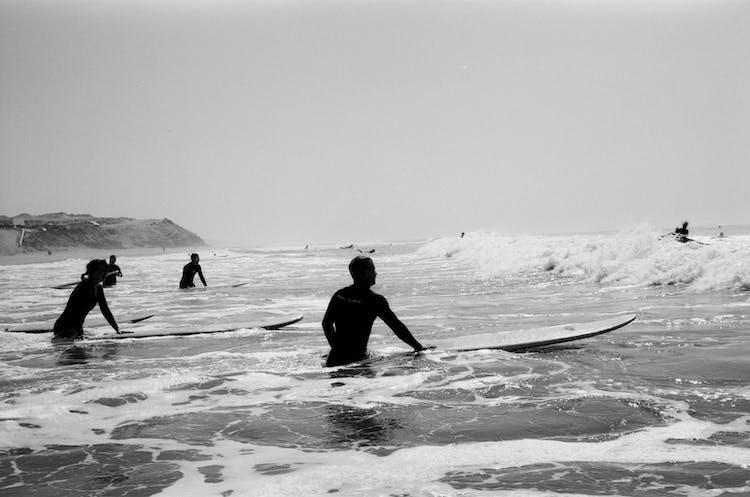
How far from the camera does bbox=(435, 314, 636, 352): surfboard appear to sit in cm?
731

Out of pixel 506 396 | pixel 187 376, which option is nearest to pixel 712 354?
pixel 506 396

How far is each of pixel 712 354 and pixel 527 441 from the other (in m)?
3.90

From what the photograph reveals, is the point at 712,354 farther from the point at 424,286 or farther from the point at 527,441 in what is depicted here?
the point at 424,286

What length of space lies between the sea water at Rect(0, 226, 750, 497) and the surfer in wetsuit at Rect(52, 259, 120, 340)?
1.41 ft

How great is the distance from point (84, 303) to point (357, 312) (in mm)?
5300

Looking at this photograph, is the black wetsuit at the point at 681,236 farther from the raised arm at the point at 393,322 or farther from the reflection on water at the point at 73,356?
the reflection on water at the point at 73,356

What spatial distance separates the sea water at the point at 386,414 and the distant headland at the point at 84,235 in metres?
84.7

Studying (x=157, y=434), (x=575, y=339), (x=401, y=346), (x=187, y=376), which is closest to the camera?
(x=157, y=434)

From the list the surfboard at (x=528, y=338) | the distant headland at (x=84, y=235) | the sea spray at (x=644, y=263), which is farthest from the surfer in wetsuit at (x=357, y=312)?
the distant headland at (x=84, y=235)

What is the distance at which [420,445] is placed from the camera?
12.9ft

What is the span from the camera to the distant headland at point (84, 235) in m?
94.7

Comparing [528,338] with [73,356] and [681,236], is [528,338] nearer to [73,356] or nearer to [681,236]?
[73,356]

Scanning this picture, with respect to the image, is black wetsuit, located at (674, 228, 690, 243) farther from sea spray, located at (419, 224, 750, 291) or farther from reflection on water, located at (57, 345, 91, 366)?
reflection on water, located at (57, 345, 91, 366)

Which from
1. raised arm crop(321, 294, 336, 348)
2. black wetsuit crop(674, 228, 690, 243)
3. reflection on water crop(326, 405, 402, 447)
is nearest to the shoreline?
black wetsuit crop(674, 228, 690, 243)
